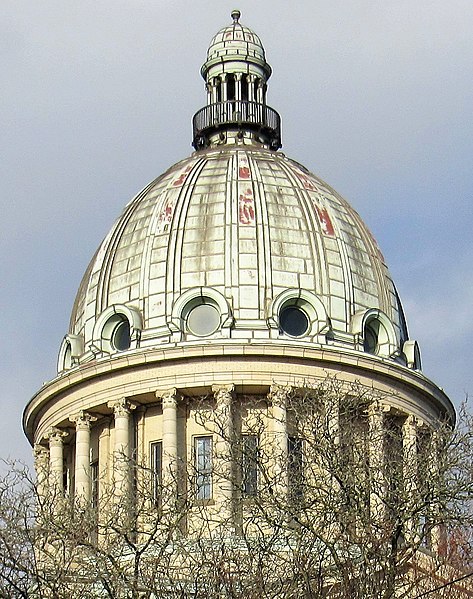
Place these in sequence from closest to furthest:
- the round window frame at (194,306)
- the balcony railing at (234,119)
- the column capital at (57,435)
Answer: the round window frame at (194,306), the column capital at (57,435), the balcony railing at (234,119)

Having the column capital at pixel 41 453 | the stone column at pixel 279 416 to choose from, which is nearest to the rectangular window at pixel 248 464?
the stone column at pixel 279 416

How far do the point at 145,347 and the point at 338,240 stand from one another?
8855 millimetres

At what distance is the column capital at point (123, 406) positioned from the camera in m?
65.6

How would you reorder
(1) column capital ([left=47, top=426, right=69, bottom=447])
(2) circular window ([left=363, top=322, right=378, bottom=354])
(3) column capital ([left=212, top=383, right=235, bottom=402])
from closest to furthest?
(3) column capital ([left=212, top=383, right=235, bottom=402]) < (1) column capital ([left=47, top=426, right=69, bottom=447]) < (2) circular window ([left=363, top=322, right=378, bottom=354])

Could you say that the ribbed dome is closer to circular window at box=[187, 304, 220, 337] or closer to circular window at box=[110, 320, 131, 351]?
circular window at box=[187, 304, 220, 337]

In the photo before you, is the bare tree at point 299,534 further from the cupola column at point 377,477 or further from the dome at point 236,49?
the dome at point 236,49

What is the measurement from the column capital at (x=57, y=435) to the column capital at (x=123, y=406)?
139 inches

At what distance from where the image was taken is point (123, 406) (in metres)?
65.7

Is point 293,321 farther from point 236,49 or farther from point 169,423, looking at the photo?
point 236,49

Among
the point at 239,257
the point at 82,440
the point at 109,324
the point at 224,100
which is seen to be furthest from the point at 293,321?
the point at 224,100

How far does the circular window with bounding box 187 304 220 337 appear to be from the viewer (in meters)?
66.9

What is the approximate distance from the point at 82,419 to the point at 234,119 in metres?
14.8

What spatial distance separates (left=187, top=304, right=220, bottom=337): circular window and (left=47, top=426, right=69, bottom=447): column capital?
614 cm

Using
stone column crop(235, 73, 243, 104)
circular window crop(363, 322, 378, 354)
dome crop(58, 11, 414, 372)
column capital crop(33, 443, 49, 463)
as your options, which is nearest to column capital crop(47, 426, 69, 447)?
column capital crop(33, 443, 49, 463)
